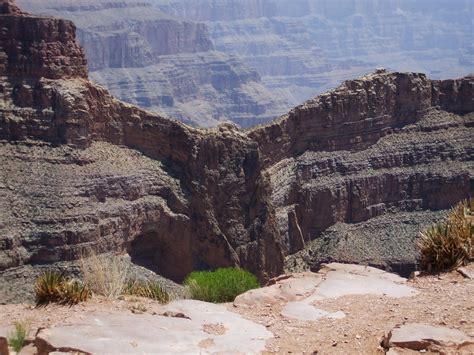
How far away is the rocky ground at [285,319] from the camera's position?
13.2 metres

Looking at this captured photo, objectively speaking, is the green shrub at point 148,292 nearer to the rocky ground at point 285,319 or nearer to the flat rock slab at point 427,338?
the rocky ground at point 285,319

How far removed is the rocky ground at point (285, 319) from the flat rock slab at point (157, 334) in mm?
17

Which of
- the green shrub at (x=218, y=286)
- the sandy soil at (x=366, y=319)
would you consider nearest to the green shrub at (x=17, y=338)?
the sandy soil at (x=366, y=319)

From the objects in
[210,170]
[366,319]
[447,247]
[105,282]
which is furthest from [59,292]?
[210,170]

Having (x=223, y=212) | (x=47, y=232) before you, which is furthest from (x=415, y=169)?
(x=47, y=232)

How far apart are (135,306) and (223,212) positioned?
37196 millimetres

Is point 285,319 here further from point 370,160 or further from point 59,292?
point 370,160

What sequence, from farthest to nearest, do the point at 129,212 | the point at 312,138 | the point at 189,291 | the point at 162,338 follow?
the point at 312,138, the point at 129,212, the point at 189,291, the point at 162,338

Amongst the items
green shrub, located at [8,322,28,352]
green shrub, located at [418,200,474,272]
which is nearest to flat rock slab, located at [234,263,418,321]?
green shrub, located at [418,200,474,272]

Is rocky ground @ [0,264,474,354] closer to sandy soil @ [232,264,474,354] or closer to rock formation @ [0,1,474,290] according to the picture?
sandy soil @ [232,264,474,354]

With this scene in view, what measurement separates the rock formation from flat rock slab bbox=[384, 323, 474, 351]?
109 feet

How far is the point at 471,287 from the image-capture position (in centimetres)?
1569

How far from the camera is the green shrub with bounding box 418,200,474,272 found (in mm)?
17312

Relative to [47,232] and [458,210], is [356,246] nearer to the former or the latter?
[47,232]
